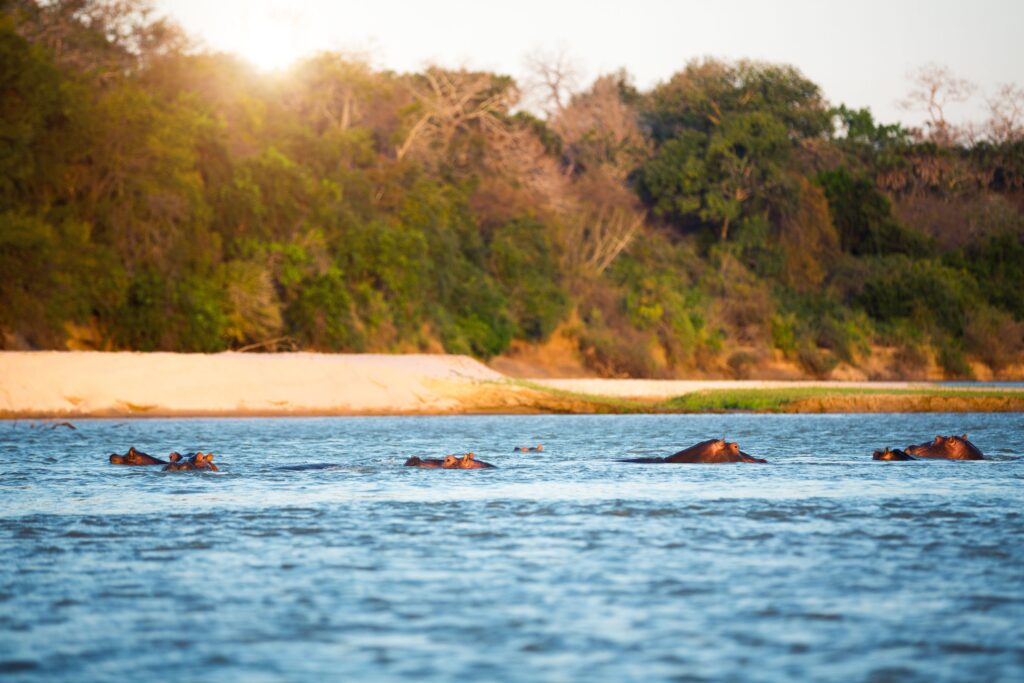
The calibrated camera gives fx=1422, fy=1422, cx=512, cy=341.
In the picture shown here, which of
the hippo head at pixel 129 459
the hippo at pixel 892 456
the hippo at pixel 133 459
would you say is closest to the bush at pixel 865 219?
the hippo at pixel 892 456

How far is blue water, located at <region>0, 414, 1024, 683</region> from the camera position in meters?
8.26

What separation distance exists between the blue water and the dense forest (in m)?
17.0

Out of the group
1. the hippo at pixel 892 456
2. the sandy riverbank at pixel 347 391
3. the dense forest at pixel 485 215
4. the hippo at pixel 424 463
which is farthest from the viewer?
the dense forest at pixel 485 215

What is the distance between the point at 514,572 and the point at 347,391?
26.5m

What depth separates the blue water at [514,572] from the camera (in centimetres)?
826

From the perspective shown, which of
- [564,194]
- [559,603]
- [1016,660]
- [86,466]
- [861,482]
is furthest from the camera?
[564,194]

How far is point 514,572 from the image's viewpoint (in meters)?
11.3

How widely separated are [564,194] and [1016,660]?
5385 cm

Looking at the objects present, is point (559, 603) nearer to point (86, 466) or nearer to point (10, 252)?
point (86, 466)

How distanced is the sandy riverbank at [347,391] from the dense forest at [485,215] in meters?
2.28

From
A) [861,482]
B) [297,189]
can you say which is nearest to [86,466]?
[861,482]

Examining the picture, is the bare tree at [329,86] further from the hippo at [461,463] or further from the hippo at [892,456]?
the hippo at [461,463]

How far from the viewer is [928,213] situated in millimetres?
74875

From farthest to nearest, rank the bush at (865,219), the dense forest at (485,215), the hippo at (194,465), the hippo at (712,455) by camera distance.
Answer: the bush at (865,219), the dense forest at (485,215), the hippo at (712,455), the hippo at (194,465)
